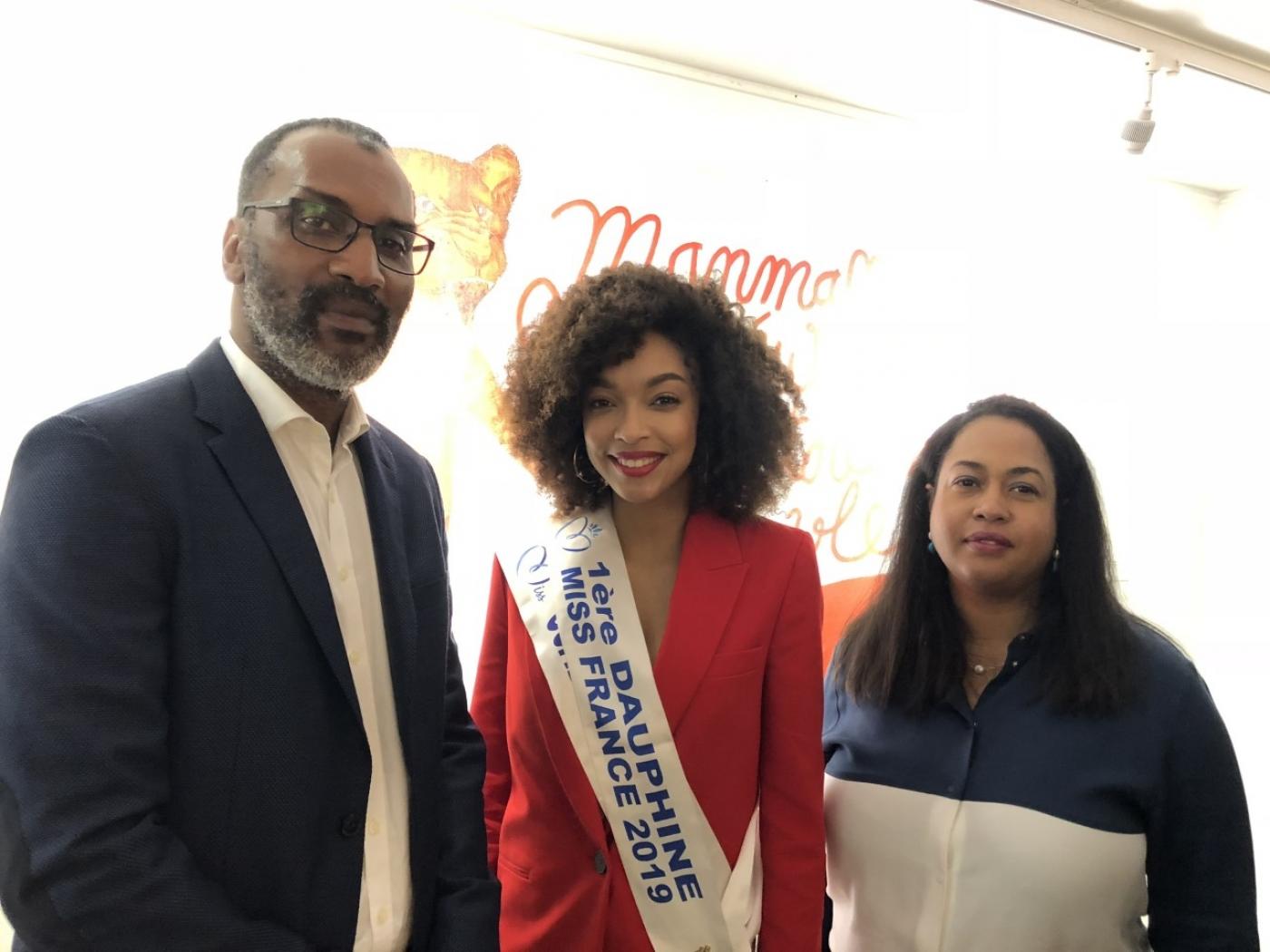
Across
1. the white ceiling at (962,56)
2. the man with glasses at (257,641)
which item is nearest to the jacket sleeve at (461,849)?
the man with glasses at (257,641)

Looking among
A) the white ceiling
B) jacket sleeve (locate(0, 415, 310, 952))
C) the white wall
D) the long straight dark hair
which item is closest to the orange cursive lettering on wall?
the white wall

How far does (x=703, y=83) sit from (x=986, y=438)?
51.4 inches

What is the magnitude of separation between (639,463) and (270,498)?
0.56 meters

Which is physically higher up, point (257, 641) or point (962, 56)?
point (962, 56)

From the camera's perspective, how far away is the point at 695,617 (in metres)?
1.41

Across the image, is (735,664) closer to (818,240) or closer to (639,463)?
(639,463)

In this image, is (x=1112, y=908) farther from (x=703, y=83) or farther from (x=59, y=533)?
(x=703, y=83)

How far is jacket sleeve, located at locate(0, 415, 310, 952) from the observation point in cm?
87

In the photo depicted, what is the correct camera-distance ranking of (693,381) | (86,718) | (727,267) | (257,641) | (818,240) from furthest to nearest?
(818,240) → (727,267) → (693,381) → (257,641) → (86,718)

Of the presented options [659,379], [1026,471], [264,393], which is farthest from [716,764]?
[264,393]

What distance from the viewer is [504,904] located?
1.44m

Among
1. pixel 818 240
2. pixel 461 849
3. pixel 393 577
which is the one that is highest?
pixel 818 240

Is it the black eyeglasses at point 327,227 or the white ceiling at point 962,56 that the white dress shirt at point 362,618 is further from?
the white ceiling at point 962,56

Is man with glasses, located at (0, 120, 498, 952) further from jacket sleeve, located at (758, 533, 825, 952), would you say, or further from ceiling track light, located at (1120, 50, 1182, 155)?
ceiling track light, located at (1120, 50, 1182, 155)
